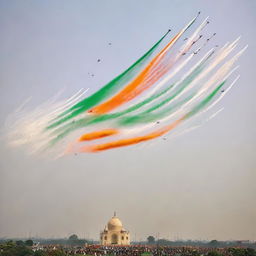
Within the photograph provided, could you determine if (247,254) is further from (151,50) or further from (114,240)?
(114,240)

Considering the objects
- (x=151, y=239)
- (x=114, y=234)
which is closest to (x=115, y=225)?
(x=114, y=234)

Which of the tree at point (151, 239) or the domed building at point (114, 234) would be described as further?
the tree at point (151, 239)

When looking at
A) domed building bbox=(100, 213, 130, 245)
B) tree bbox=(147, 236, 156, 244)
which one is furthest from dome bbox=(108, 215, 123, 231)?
tree bbox=(147, 236, 156, 244)

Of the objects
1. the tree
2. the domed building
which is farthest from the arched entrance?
the tree

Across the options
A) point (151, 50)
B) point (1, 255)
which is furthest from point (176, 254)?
point (151, 50)

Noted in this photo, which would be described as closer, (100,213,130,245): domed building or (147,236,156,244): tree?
(100,213,130,245): domed building

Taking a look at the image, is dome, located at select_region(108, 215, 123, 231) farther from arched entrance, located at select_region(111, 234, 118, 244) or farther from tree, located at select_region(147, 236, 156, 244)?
tree, located at select_region(147, 236, 156, 244)

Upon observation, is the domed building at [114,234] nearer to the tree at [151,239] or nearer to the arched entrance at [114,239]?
the arched entrance at [114,239]

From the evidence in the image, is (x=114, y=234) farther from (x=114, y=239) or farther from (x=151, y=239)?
(x=151, y=239)

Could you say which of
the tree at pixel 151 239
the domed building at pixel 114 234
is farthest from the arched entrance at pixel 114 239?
the tree at pixel 151 239
